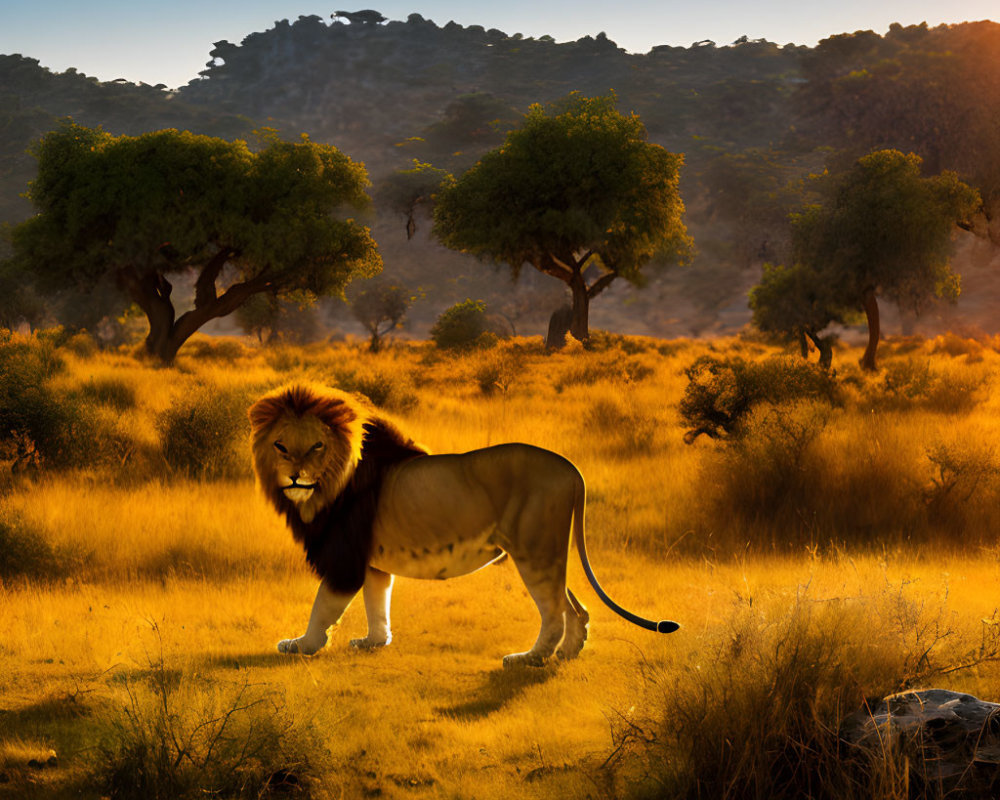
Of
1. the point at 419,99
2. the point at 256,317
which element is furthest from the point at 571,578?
the point at 419,99

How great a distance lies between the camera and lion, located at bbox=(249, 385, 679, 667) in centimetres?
489

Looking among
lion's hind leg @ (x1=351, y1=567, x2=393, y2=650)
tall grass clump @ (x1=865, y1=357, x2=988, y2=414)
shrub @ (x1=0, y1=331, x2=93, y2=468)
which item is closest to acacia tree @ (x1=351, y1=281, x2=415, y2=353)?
tall grass clump @ (x1=865, y1=357, x2=988, y2=414)

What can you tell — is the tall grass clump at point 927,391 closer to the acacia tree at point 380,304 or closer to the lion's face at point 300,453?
the lion's face at point 300,453

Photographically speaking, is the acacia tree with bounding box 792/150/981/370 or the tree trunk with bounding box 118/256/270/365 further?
the tree trunk with bounding box 118/256/270/365

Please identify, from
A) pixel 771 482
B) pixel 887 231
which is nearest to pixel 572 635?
pixel 771 482

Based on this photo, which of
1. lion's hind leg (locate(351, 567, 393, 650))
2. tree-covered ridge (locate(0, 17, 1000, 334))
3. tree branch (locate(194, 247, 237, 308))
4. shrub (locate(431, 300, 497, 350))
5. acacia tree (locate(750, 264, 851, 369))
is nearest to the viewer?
lion's hind leg (locate(351, 567, 393, 650))

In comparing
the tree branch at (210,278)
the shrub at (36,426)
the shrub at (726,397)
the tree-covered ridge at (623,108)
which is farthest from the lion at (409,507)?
the tree-covered ridge at (623,108)

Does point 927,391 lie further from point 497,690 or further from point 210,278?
point 210,278

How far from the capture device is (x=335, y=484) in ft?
16.4

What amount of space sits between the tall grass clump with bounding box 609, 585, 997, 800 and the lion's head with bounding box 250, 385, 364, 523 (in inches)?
77.1

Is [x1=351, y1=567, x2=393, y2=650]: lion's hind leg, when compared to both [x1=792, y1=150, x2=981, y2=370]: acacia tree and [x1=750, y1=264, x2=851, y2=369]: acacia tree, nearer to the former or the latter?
[x1=750, y1=264, x2=851, y2=369]: acacia tree

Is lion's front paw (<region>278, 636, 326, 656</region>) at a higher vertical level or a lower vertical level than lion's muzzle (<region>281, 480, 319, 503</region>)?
lower

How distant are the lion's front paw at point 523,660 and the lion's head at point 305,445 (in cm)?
136

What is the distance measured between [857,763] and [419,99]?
14412 cm
